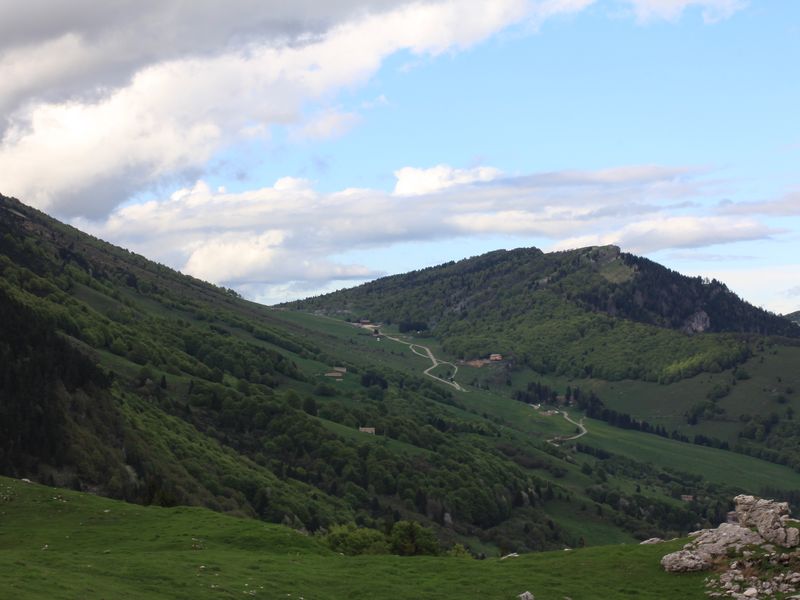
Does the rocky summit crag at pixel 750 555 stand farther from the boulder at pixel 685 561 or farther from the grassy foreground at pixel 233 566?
the grassy foreground at pixel 233 566

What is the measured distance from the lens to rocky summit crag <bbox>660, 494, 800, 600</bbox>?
2128 inches

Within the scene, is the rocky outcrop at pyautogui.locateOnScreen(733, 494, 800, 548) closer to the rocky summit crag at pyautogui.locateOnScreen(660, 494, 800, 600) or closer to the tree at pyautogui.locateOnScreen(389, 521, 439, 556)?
the rocky summit crag at pyautogui.locateOnScreen(660, 494, 800, 600)

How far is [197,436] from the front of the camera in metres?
192

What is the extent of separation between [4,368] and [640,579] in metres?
102

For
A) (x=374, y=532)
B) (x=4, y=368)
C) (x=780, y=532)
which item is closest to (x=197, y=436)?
(x=4, y=368)

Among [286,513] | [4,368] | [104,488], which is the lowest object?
[286,513]

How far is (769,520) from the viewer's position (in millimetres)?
58094

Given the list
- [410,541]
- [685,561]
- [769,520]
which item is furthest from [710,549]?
[410,541]

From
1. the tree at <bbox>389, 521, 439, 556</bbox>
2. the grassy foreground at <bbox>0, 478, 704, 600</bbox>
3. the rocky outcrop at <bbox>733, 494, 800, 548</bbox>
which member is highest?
the rocky outcrop at <bbox>733, 494, 800, 548</bbox>

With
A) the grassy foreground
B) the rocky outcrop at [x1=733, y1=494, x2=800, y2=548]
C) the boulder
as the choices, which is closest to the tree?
the grassy foreground

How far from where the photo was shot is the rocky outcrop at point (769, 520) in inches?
2227

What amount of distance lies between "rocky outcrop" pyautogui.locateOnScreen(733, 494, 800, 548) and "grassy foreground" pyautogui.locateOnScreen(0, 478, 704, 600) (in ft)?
17.3

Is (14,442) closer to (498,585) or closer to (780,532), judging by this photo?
(498,585)

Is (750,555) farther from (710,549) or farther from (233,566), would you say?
(233,566)
